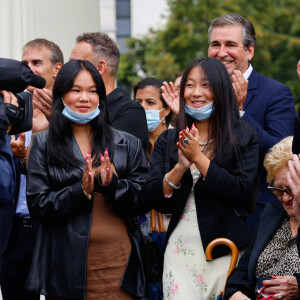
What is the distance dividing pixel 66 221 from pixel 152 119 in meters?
2.33

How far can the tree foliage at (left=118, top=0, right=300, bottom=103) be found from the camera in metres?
26.4

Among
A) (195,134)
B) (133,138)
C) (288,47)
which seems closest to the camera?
(195,134)

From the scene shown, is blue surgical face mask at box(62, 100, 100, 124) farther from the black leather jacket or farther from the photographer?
the photographer

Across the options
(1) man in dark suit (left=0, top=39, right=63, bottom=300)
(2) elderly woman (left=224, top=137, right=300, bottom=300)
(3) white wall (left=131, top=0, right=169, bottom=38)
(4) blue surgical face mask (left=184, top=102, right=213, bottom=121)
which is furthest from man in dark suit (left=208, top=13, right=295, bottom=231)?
(3) white wall (left=131, top=0, right=169, bottom=38)

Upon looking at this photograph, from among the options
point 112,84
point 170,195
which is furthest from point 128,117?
point 170,195

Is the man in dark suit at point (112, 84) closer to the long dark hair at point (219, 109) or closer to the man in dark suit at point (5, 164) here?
the long dark hair at point (219, 109)

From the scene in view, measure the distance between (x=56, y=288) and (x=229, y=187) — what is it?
4.14ft

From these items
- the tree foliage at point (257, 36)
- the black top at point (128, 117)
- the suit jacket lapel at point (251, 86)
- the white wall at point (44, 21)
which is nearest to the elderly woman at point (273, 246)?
the suit jacket lapel at point (251, 86)

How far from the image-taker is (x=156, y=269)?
516cm

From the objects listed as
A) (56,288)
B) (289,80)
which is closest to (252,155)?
(56,288)

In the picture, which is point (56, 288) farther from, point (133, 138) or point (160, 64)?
point (160, 64)

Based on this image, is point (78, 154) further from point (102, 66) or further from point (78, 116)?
point (102, 66)

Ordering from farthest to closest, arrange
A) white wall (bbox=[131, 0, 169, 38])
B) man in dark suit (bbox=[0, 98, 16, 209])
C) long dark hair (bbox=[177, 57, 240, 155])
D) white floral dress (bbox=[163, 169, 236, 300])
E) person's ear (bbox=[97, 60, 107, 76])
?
white wall (bbox=[131, 0, 169, 38]), person's ear (bbox=[97, 60, 107, 76]), long dark hair (bbox=[177, 57, 240, 155]), white floral dress (bbox=[163, 169, 236, 300]), man in dark suit (bbox=[0, 98, 16, 209])

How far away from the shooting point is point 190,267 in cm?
493
